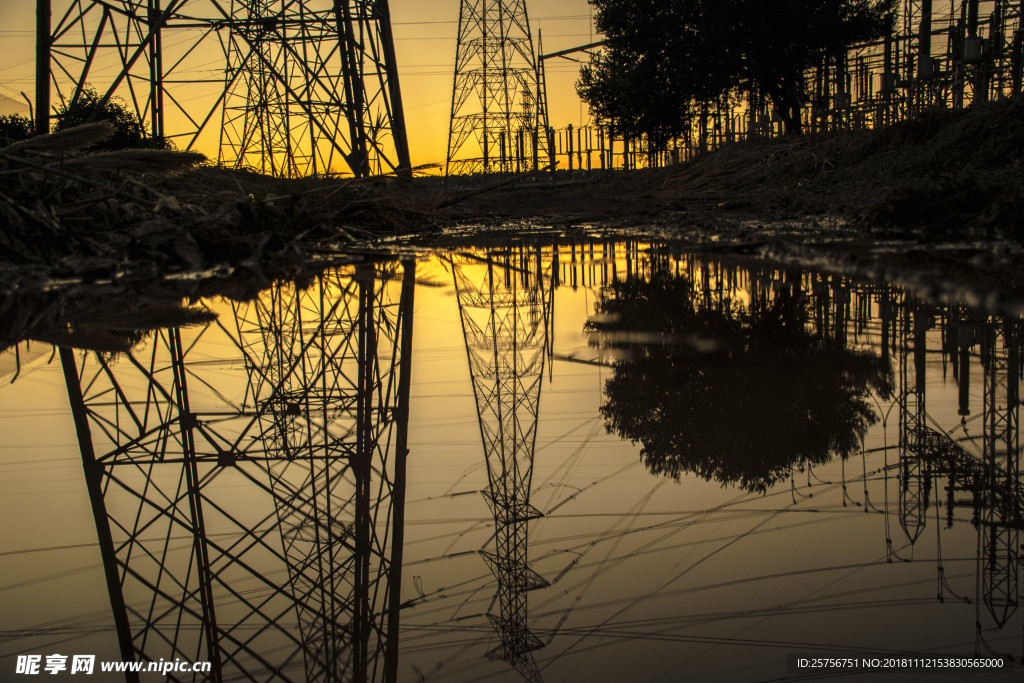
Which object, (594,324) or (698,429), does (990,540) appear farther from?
(594,324)

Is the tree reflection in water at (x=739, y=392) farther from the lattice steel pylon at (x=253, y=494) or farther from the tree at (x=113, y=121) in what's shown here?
the tree at (x=113, y=121)

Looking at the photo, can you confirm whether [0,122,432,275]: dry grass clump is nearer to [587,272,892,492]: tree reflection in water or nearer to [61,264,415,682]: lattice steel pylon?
[61,264,415,682]: lattice steel pylon

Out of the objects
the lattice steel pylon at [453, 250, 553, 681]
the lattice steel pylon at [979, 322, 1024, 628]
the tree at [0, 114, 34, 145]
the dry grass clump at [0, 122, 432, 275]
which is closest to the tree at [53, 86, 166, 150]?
the tree at [0, 114, 34, 145]

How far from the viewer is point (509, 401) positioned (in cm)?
262

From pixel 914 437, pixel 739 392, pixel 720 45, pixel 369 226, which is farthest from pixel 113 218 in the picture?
pixel 720 45

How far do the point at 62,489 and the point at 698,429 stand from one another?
1.52m

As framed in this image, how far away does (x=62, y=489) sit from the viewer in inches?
76.9

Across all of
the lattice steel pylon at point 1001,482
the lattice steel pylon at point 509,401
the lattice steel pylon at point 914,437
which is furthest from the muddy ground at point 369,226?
the lattice steel pylon at point 509,401

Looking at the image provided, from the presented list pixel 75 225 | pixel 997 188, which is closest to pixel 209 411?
pixel 75 225

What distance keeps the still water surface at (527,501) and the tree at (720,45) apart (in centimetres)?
2076

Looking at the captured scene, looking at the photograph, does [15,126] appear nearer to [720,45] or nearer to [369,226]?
[369,226]

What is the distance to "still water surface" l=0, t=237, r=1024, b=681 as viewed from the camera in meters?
1.24

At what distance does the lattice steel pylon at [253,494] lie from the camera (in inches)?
52.2

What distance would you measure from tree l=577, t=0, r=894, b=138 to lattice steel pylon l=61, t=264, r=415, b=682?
824 inches
